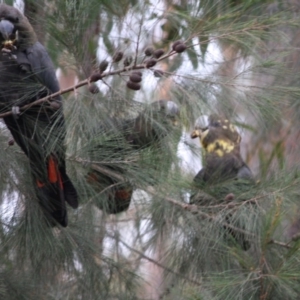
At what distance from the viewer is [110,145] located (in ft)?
7.04

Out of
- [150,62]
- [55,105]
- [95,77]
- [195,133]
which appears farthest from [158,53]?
[195,133]

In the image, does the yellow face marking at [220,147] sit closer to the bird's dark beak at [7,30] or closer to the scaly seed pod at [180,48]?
the bird's dark beak at [7,30]

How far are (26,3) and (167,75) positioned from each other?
0.64 meters

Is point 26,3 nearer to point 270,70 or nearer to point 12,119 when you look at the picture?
point 12,119

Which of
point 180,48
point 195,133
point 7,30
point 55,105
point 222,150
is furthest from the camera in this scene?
point 222,150

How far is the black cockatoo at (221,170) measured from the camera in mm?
2482

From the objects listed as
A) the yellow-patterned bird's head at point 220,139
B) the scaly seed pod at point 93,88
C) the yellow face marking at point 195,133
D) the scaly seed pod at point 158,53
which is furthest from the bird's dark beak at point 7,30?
the yellow-patterned bird's head at point 220,139

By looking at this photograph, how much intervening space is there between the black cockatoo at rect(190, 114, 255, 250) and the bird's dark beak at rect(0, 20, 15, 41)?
1.99ft

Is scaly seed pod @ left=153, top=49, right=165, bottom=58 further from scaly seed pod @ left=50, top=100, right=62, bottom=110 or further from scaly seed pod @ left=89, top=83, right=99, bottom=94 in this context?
scaly seed pod @ left=50, top=100, right=62, bottom=110

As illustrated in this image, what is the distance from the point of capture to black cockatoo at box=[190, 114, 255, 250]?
2482mm

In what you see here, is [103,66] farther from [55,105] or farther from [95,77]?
[55,105]

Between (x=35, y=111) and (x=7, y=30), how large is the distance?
0.25 metres

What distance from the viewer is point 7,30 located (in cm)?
219

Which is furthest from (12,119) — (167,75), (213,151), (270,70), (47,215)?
(213,151)
